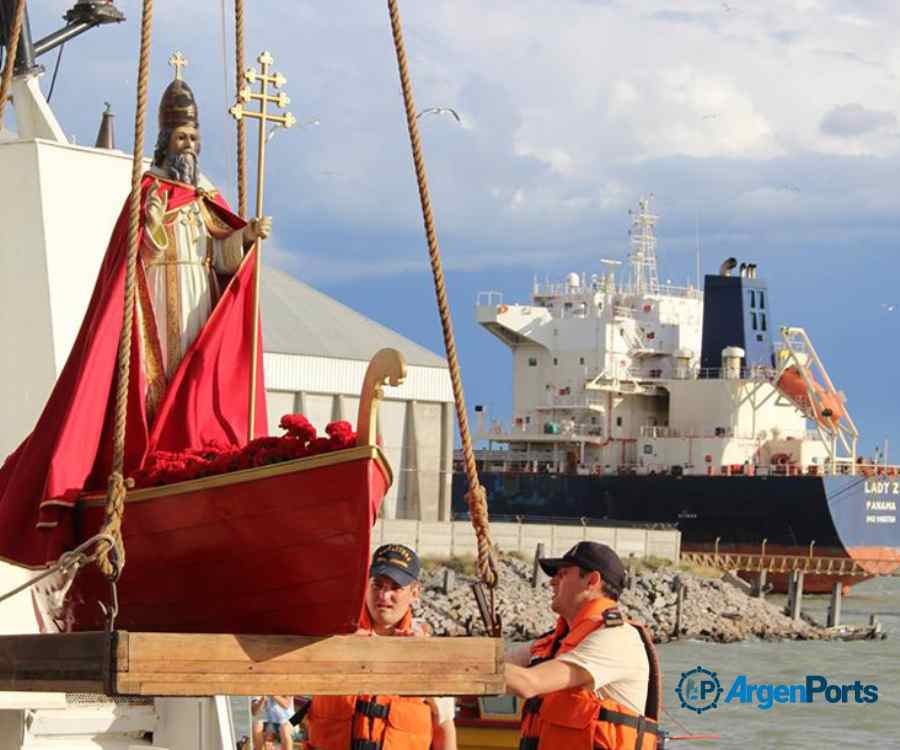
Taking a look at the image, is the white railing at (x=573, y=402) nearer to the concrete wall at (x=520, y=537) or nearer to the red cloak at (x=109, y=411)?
the concrete wall at (x=520, y=537)

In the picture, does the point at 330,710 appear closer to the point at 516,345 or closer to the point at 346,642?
the point at 346,642

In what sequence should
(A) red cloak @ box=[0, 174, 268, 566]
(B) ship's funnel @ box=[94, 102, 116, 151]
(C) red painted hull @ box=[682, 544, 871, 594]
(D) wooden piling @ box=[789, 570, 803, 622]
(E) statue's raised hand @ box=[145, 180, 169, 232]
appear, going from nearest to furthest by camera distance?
1. (A) red cloak @ box=[0, 174, 268, 566]
2. (E) statue's raised hand @ box=[145, 180, 169, 232]
3. (B) ship's funnel @ box=[94, 102, 116, 151]
4. (D) wooden piling @ box=[789, 570, 803, 622]
5. (C) red painted hull @ box=[682, 544, 871, 594]

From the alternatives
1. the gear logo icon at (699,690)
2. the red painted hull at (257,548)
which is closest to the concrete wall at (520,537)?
the gear logo icon at (699,690)

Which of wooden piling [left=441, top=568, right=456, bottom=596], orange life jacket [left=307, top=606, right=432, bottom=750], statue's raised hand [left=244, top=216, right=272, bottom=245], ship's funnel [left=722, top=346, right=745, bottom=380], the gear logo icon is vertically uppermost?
ship's funnel [left=722, top=346, right=745, bottom=380]

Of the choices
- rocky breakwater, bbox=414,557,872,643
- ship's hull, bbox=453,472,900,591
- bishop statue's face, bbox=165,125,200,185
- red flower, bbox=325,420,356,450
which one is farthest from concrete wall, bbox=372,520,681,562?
red flower, bbox=325,420,356,450

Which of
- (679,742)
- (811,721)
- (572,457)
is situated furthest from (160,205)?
(572,457)

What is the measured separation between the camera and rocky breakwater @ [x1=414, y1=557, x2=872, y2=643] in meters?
31.3

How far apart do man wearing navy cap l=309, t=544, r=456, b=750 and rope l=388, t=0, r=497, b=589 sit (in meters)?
0.28

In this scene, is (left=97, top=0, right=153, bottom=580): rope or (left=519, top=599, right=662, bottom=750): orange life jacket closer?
(left=97, top=0, right=153, bottom=580): rope

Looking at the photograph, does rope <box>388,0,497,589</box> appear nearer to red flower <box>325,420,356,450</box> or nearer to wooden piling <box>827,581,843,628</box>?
red flower <box>325,420,356,450</box>

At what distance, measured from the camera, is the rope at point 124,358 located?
4676mm

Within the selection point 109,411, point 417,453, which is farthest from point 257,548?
point 417,453

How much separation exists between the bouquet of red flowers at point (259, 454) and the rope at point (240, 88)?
1528mm

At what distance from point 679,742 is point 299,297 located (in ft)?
59.9
